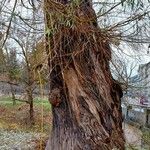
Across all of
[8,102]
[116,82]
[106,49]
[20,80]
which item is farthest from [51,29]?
[8,102]

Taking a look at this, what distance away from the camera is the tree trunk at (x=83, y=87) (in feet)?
15.2

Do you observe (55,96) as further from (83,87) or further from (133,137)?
(133,137)

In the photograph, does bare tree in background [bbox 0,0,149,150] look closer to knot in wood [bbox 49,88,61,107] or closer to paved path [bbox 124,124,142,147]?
knot in wood [bbox 49,88,61,107]

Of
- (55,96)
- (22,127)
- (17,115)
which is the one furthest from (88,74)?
(17,115)

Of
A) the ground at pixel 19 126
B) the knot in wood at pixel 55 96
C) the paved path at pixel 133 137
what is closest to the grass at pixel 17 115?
the ground at pixel 19 126

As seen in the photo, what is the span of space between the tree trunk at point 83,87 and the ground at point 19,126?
16.4ft

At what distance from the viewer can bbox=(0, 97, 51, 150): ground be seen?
10477mm

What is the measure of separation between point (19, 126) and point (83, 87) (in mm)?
14163

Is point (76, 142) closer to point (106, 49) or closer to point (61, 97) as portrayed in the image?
point (61, 97)

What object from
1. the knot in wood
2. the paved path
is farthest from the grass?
the knot in wood

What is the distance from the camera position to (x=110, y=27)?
471 centimetres

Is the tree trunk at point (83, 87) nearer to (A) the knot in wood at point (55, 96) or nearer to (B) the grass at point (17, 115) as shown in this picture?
(A) the knot in wood at point (55, 96)

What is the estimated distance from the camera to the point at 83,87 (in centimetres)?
477

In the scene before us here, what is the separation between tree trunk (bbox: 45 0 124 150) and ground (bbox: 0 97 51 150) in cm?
499
